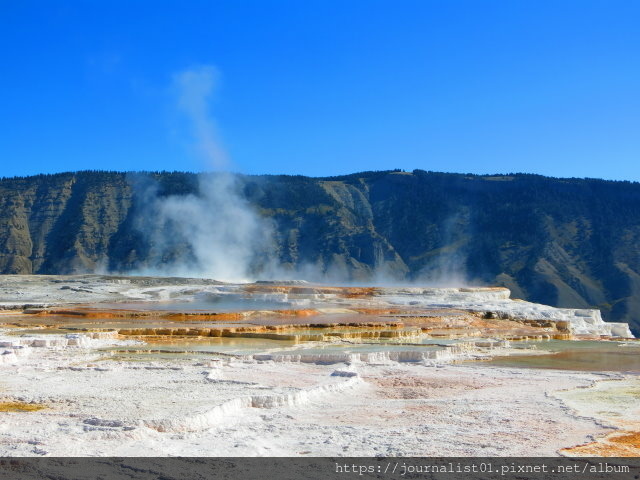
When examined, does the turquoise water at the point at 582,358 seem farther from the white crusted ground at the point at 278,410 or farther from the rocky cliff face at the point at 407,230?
the rocky cliff face at the point at 407,230

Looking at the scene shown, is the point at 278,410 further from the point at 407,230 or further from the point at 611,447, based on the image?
the point at 407,230

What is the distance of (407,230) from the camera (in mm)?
101875

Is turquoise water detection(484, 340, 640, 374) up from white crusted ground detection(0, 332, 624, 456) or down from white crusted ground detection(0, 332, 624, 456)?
up

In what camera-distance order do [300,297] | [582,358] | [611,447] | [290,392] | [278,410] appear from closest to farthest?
[611,447], [278,410], [290,392], [582,358], [300,297]

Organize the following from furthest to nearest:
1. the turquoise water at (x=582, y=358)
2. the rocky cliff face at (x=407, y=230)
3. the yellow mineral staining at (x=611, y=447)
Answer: the rocky cliff face at (x=407, y=230) < the turquoise water at (x=582, y=358) < the yellow mineral staining at (x=611, y=447)

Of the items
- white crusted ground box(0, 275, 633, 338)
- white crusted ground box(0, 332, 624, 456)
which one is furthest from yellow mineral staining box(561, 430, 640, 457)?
white crusted ground box(0, 275, 633, 338)

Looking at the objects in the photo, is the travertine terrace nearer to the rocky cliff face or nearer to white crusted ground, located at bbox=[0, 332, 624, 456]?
white crusted ground, located at bbox=[0, 332, 624, 456]

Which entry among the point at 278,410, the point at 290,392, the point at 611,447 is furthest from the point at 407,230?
the point at 611,447

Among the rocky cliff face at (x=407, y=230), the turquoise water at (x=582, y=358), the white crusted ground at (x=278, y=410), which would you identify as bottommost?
the white crusted ground at (x=278, y=410)

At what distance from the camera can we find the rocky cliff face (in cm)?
8106

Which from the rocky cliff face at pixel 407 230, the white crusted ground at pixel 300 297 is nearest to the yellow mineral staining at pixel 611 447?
the white crusted ground at pixel 300 297

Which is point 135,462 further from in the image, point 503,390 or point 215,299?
point 215,299

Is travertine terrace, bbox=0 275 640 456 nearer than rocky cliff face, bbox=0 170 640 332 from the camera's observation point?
Yes

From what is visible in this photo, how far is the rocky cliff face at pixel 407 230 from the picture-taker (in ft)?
266
